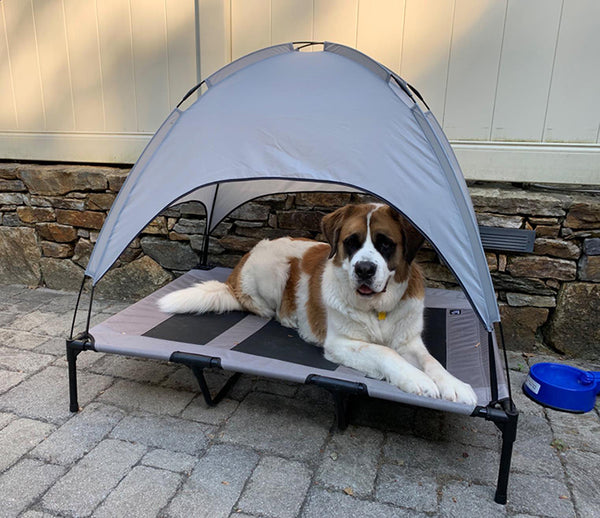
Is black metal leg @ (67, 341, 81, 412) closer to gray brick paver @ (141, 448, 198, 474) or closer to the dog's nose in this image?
gray brick paver @ (141, 448, 198, 474)

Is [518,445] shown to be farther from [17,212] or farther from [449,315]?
[17,212]

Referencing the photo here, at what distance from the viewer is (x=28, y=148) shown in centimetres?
449

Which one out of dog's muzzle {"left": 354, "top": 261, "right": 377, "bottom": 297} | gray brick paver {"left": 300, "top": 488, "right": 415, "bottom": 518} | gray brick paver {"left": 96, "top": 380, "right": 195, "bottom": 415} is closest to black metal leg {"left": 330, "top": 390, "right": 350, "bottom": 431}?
gray brick paver {"left": 300, "top": 488, "right": 415, "bottom": 518}

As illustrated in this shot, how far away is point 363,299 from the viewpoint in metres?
2.50

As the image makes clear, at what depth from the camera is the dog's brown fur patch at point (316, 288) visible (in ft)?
9.07

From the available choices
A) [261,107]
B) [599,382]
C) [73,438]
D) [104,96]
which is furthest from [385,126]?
[104,96]

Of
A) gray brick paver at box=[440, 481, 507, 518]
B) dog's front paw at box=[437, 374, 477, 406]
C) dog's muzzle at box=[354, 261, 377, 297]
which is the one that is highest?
dog's muzzle at box=[354, 261, 377, 297]

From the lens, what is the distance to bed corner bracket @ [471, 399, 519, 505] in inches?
77.7

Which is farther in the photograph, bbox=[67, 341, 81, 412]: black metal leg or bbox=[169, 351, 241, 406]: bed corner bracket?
bbox=[67, 341, 81, 412]: black metal leg

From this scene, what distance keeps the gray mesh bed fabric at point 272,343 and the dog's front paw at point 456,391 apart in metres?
0.05

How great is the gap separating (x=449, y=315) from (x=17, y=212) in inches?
156

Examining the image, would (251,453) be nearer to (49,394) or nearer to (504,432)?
(504,432)

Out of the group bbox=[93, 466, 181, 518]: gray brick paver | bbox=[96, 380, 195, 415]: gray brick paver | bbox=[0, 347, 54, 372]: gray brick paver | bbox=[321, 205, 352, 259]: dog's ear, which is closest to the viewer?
bbox=[93, 466, 181, 518]: gray brick paver

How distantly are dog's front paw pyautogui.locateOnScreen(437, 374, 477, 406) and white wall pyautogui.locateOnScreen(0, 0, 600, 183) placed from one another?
1.84 m
